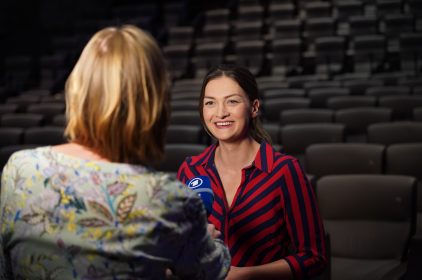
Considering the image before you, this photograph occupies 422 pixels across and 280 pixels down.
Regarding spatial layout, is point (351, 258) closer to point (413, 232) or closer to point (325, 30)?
point (413, 232)

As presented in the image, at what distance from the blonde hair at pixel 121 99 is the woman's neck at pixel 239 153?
68 cm

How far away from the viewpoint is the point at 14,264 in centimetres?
98

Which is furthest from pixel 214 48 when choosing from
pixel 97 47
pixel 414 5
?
pixel 97 47

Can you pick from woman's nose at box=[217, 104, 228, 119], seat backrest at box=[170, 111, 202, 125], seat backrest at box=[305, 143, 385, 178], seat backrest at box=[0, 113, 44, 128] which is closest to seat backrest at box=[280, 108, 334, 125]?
seat backrest at box=[170, 111, 202, 125]

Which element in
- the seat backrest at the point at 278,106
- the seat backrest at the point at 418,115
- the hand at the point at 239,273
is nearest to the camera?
the hand at the point at 239,273

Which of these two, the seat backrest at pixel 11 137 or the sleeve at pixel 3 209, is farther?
the seat backrest at pixel 11 137

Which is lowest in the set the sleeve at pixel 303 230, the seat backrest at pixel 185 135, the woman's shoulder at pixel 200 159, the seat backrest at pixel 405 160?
the seat backrest at pixel 185 135

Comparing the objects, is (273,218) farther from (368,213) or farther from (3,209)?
(368,213)

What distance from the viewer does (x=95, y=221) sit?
3.07 feet

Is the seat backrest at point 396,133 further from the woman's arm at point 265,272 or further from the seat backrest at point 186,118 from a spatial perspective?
the woman's arm at point 265,272

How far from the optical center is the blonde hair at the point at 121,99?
956mm

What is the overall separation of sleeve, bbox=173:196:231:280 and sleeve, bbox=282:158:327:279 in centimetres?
51

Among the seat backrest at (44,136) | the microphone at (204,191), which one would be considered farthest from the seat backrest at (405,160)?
the seat backrest at (44,136)

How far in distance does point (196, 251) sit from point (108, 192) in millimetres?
178
